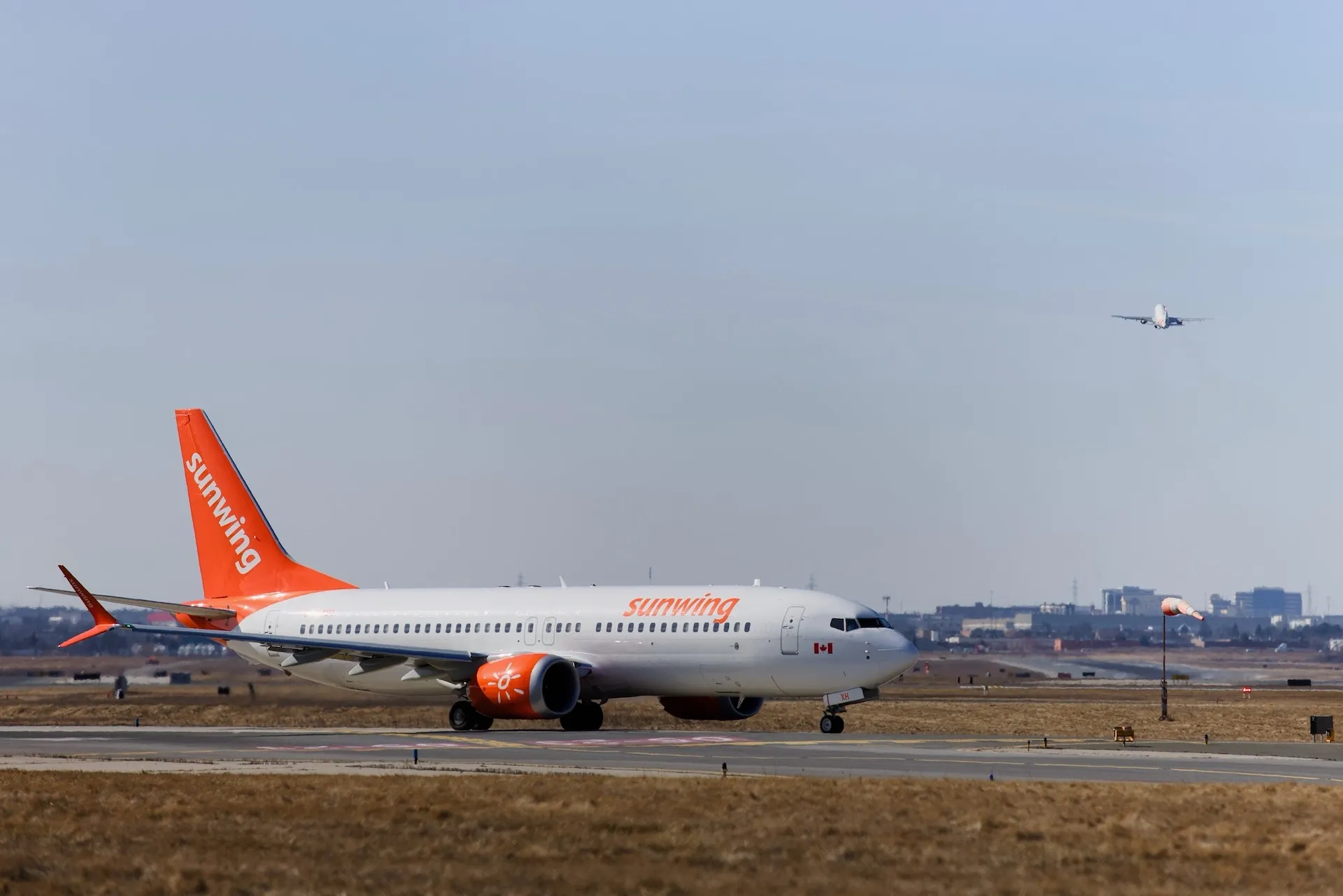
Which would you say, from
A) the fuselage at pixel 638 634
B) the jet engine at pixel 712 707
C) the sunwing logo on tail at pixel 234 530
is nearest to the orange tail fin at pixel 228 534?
the sunwing logo on tail at pixel 234 530

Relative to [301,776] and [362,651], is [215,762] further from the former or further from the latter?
[362,651]

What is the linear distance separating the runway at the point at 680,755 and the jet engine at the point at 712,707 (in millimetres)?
3285

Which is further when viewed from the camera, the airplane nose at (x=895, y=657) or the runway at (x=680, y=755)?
the airplane nose at (x=895, y=657)

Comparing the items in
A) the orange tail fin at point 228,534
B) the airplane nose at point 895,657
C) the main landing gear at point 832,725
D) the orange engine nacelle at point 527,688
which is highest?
the orange tail fin at point 228,534

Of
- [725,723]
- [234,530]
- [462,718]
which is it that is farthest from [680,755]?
[234,530]

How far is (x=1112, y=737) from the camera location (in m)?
52.6

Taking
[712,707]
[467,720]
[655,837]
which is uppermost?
[712,707]

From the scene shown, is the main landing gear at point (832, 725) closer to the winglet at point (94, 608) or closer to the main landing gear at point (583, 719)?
the main landing gear at point (583, 719)

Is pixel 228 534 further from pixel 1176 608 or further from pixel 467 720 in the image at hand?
pixel 1176 608

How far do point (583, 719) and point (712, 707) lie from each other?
4082mm

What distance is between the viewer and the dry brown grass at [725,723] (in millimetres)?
55688

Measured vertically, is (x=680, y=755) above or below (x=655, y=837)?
below

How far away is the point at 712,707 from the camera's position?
5475 cm

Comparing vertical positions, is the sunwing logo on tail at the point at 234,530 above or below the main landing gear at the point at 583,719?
A: above
